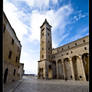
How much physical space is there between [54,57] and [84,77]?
1452 centimetres

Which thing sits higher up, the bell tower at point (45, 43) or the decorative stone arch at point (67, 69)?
the bell tower at point (45, 43)

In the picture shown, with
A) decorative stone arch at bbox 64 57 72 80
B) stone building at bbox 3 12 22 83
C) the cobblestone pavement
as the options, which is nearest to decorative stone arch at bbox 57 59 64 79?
decorative stone arch at bbox 64 57 72 80

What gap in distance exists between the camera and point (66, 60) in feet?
101

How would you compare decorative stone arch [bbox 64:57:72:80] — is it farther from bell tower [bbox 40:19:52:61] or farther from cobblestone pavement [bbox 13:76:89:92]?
cobblestone pavement [bbox 13:76:89:92]

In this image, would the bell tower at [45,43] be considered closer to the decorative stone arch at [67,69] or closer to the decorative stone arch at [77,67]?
the decorative stone arch at [67,69]

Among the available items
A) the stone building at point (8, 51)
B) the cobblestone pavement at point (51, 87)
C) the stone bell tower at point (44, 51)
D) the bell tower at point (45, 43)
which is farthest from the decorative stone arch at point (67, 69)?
the stone building at point (8, 51)

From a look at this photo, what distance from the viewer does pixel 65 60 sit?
102ft

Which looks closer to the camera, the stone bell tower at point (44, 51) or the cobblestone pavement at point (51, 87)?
the cobblestone pavement at point (51, 87)

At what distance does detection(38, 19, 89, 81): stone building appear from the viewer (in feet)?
82.3

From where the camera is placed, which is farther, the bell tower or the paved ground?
the bell tower

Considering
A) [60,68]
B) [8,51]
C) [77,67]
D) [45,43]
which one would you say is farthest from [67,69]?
[8,51]

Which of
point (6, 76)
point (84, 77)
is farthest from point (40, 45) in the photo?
point (6, 76)

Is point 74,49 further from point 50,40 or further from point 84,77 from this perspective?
point 50,40

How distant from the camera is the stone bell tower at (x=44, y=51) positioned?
104 ft
